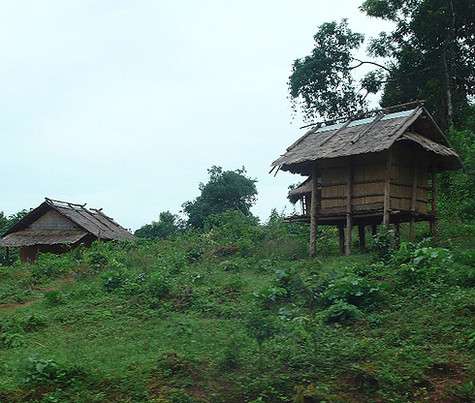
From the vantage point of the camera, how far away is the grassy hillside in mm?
6949

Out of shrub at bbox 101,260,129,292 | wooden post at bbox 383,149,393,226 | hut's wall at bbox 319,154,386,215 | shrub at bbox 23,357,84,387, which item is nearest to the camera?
shrub at bbox 23,357,84,387

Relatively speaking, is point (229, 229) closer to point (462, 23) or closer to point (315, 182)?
point (315, 182)

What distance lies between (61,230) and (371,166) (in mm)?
16200

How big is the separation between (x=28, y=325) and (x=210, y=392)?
17.4 feet

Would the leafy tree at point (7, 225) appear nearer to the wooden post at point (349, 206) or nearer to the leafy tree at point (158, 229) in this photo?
the leafy tree at point (158, 229)

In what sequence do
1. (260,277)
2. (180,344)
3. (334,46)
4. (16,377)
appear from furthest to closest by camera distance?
(334,46) → (260,277) → (180,344) → (16,377)

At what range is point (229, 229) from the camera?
22.7 meters

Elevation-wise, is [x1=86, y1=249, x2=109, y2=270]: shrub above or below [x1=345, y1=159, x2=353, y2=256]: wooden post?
below

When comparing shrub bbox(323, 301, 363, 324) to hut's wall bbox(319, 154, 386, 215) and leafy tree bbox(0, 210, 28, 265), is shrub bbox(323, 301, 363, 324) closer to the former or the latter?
hut's wall bbox(319, 154, 386, 215)

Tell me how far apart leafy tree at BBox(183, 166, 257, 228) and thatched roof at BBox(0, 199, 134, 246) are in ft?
29.1

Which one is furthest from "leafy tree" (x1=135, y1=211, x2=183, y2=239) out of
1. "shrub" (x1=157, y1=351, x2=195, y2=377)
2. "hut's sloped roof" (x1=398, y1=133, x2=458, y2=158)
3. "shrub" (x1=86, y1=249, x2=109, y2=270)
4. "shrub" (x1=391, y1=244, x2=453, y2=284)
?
"shrub" (x1=157, y1=351, x2=195, y2=377)

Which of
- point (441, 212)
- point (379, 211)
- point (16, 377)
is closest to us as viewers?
point (16, 377)

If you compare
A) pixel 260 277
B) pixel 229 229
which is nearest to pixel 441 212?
pixel 229 229

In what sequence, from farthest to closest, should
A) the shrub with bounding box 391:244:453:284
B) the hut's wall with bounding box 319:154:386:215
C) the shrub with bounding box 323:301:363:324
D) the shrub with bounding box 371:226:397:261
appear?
1. the hut's wall with bounding box 319:154:386:215
2. the shrub with bounding box 371:226:397:261
3. the shrub with bounding box 391:244:453:284
4. the shrub with bounding box 323:301:363:324
